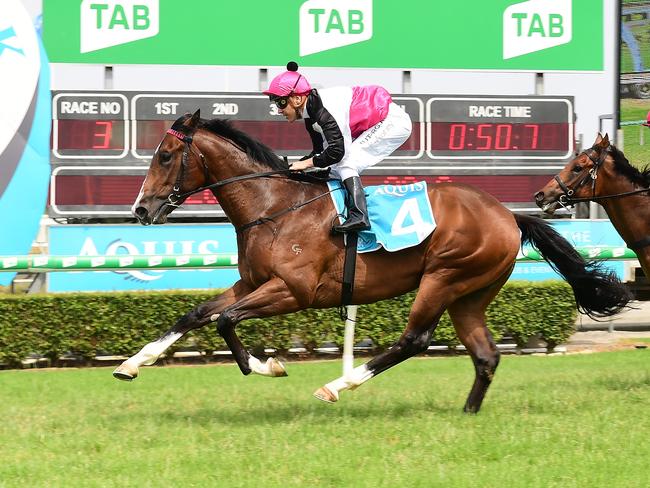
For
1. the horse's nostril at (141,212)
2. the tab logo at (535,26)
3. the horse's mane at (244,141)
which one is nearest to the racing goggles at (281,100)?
the horse's mane at (244,141)

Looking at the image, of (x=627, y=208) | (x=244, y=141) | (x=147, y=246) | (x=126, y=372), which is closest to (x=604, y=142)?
(x=627, y=208)

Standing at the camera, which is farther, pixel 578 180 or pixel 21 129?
pixel 21 129

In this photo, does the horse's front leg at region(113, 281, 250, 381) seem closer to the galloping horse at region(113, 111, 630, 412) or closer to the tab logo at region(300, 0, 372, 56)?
the galloping horse at region(113, 111, 630, 412)

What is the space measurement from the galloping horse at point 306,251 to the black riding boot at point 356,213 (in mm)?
122

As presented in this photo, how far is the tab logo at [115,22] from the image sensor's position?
11203 millimetres

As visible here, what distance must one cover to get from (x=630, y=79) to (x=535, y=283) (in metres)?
10.6

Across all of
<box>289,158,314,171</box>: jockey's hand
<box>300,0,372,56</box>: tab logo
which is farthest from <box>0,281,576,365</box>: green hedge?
<box>300,0,372,56</box>: tab logo

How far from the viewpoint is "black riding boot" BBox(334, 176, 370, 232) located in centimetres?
486

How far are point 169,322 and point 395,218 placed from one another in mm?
4139

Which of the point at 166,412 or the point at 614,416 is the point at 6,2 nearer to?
the point at 166,412

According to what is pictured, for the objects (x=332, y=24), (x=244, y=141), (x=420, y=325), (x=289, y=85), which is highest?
(x=332, y=24)

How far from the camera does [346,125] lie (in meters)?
4.99

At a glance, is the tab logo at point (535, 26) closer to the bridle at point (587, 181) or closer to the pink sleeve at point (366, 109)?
the bridle at point (587, 181)

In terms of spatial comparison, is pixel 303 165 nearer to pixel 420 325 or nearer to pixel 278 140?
pixel 420 325
